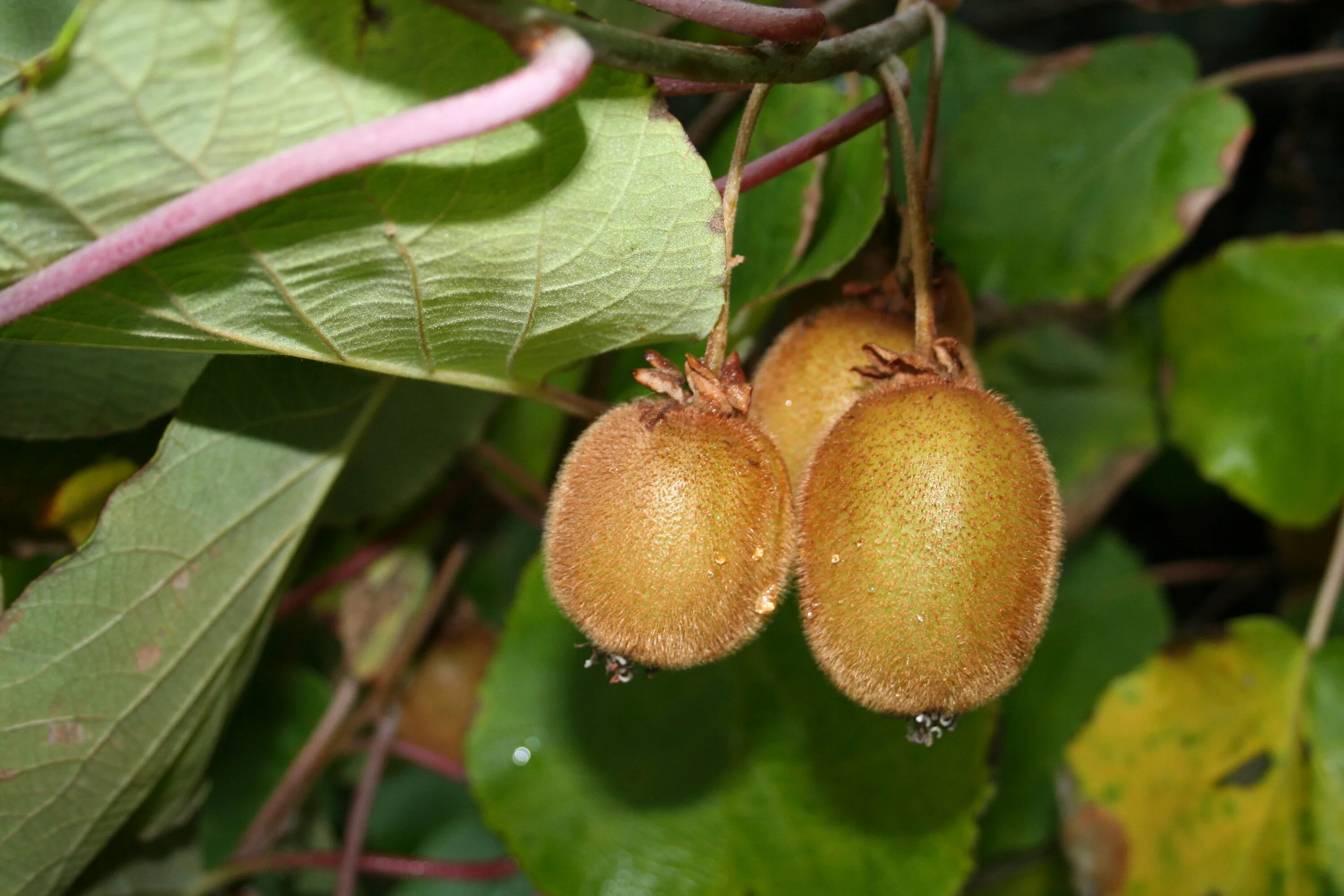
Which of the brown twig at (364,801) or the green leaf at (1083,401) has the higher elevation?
the green leaf at (1083,401)

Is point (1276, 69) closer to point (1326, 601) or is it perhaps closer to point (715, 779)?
point (1326, 601)

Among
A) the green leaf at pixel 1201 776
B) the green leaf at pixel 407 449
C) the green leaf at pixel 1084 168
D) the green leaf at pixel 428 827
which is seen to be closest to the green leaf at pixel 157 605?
the green leaf at pixel 407 449

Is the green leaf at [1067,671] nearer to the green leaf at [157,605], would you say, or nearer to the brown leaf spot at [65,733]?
the green leaf at [157,605]

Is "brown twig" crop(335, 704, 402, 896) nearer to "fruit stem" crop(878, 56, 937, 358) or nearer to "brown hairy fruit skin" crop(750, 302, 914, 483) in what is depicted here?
"brown hairy fruit skin" crop(750, 302, 914, 483)

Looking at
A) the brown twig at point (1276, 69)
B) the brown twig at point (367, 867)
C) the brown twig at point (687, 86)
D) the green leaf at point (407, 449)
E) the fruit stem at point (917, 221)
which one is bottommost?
the brown twig at point (367, 867)

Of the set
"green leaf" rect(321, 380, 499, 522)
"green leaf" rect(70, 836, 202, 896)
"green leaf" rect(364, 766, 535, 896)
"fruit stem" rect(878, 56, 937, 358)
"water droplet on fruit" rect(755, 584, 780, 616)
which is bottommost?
"green leaf" rect(364, 766, 535, 896)

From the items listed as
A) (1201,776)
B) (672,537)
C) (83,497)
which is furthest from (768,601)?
(1201,776)

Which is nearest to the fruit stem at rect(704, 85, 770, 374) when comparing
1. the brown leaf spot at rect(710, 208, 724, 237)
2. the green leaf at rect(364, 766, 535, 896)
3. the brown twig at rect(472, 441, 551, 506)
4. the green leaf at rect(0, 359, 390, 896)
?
the brown leaf spot at rect(710, 208, 724, 237)

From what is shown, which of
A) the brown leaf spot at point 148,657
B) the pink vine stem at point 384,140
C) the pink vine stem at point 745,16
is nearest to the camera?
the pink vine stem at point 384,140
